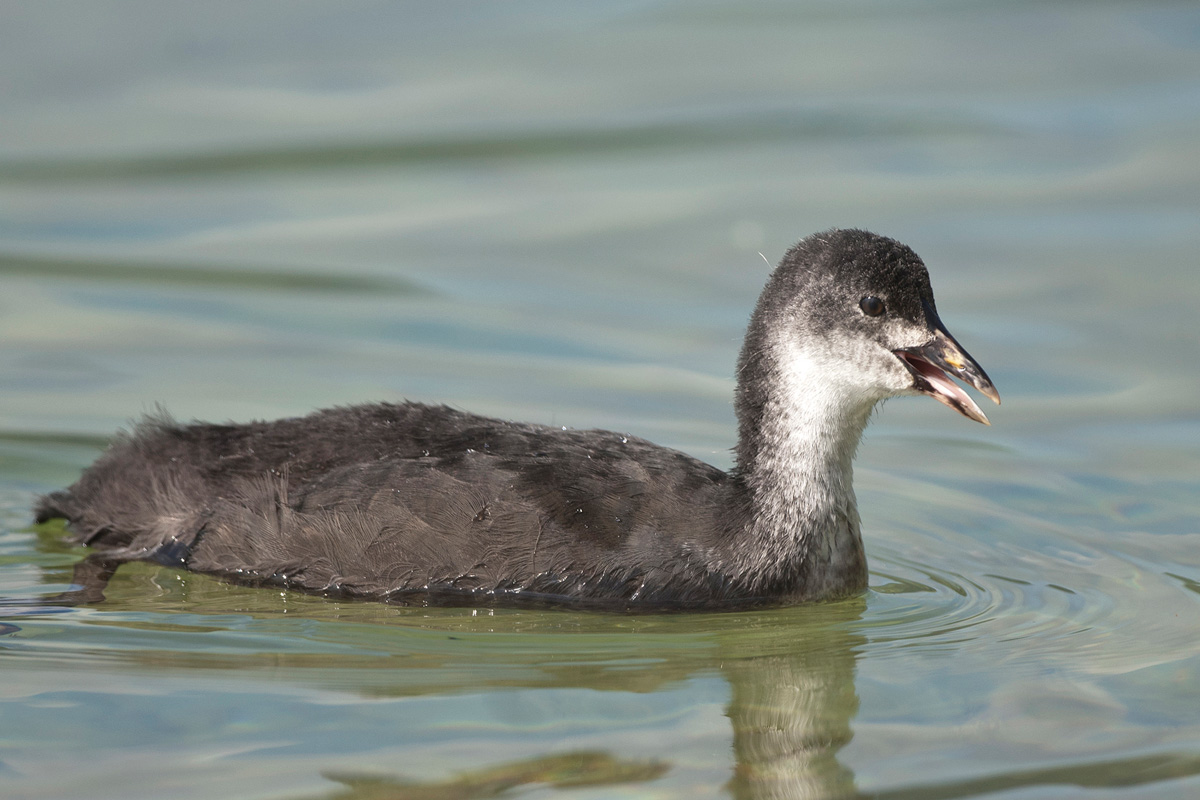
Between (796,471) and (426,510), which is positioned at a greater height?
(796,471)

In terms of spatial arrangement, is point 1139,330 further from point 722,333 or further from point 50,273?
point 50,273

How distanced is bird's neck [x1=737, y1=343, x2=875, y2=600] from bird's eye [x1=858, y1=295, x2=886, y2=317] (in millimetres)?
261

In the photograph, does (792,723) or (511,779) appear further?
(792,723)

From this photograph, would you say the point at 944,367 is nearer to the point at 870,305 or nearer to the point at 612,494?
the point at 870,305

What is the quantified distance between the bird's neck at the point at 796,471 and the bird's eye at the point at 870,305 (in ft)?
0.86

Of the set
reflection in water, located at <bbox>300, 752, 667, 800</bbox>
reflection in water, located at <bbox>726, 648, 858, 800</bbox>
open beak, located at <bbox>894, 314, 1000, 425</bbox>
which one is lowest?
reflection in water, located at <bbox>300, 752, 667, 800</bbox>

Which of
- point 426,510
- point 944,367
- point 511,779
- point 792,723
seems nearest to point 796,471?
point 944,367

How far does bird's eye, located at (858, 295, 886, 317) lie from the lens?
21.7 feet

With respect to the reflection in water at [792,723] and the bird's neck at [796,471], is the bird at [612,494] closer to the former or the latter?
the bird's neck at [796,471]

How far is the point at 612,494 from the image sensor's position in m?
6.59

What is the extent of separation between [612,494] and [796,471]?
76 centimetres

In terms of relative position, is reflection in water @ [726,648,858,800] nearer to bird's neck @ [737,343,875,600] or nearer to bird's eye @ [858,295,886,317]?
bird's neck @ [737,343,875,600]

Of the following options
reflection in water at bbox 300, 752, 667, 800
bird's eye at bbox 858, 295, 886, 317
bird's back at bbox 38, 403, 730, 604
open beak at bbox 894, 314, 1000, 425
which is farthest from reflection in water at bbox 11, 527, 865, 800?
bird's eye at bbox 858, 295, 886, 317

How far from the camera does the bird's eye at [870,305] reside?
6621 mm
